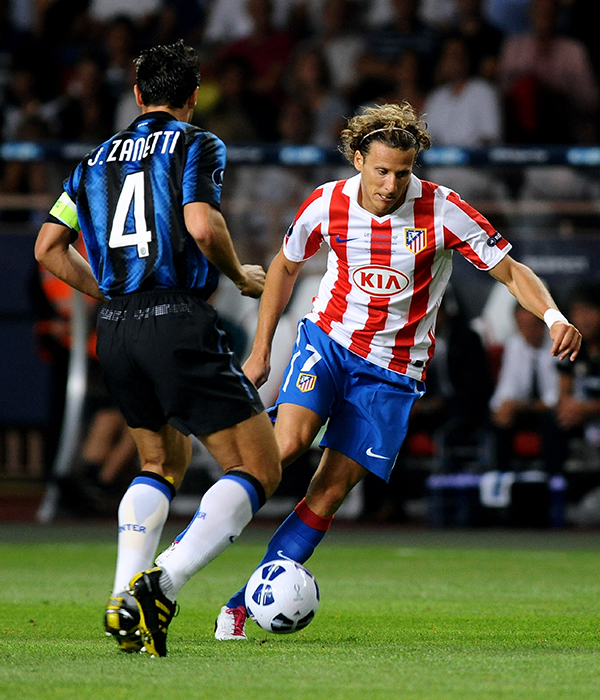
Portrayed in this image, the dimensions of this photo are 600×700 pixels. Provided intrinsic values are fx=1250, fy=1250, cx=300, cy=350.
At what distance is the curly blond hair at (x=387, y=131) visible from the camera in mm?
5141

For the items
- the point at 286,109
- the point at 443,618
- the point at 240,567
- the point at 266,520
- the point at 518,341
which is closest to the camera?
the point at 443,618

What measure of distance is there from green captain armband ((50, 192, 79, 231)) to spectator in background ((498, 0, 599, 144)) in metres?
8.72

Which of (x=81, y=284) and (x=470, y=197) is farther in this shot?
(x=470, y=197)

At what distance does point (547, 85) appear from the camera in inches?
516

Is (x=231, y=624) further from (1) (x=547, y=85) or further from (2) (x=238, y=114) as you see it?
(1) (x=547, y=85)

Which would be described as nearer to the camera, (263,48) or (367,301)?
(367,301)

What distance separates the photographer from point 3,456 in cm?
1382

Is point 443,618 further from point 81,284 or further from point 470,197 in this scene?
point 470,197

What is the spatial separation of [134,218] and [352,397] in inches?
55.3

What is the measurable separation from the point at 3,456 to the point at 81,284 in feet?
30.9

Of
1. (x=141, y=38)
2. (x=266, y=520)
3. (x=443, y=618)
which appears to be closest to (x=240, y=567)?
(x=443, y=618)

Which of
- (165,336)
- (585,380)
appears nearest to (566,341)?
(165,336)

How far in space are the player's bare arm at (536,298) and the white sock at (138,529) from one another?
64.2 inches

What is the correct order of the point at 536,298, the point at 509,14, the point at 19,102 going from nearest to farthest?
the point at 536,298 → the point at 509,14 → the point at 19,102
